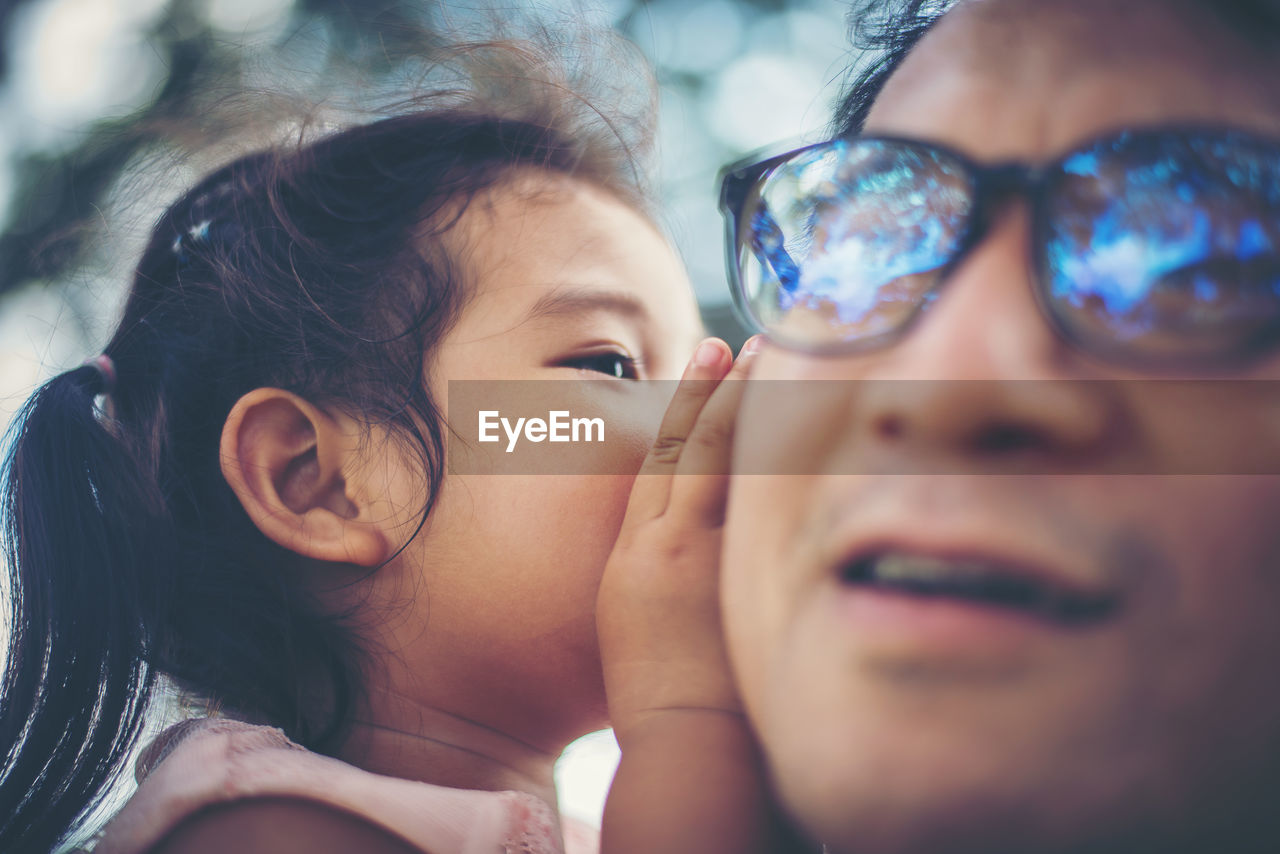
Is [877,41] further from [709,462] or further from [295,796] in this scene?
[295,796]

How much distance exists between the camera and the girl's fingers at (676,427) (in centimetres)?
98

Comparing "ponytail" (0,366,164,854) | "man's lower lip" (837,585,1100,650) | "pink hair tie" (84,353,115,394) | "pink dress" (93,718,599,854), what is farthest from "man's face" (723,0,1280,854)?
"pink hair tie" (84,353,115,394)

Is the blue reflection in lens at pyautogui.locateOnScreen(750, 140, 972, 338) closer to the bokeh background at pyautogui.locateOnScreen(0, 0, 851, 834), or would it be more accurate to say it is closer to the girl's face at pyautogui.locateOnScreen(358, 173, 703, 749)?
the bokeh background at pyautogui.locateOnScreen(0, 0, 851, 834)

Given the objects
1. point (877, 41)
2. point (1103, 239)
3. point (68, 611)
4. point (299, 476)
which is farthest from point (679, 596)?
point (68, 611)

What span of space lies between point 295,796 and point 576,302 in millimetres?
709

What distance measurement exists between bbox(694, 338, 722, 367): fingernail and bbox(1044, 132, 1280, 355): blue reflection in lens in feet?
1.54

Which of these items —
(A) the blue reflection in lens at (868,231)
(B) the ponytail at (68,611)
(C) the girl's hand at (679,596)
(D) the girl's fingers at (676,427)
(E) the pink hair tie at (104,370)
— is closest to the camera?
(A) the blue reflection in lens at (868,231)

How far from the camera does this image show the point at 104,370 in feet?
4.38

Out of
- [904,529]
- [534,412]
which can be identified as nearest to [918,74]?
[904,529]

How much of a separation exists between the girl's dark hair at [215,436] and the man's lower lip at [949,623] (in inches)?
30.9

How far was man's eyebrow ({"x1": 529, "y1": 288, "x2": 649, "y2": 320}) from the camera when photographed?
3.96 ft

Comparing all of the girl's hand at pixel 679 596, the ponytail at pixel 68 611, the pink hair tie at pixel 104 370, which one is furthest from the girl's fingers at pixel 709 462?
the pink hair tie at pixel 104 370

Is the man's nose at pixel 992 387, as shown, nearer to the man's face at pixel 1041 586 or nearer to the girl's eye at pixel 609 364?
the man's face at pixel 1041 586

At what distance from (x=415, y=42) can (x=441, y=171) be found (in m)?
0.37
